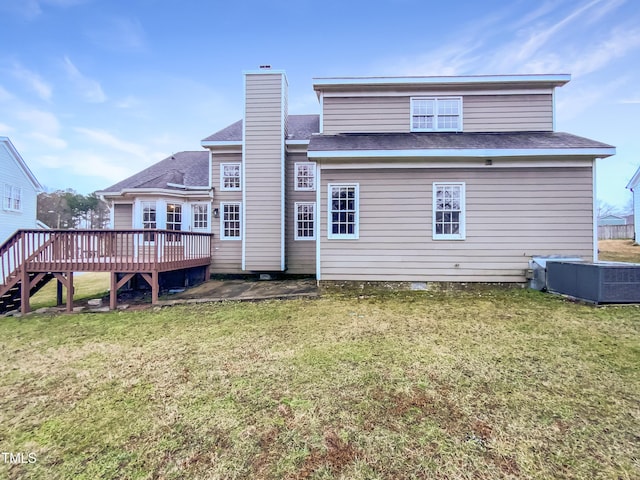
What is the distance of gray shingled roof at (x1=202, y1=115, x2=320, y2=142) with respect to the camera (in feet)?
34.8

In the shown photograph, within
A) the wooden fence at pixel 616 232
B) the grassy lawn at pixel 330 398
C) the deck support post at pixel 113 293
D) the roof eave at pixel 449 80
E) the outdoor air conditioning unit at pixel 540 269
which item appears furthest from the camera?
the wooden fence at pixel 616 232

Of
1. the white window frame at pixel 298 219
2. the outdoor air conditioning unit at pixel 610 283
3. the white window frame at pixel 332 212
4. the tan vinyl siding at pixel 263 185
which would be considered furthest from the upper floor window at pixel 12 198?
the outdoor air conditioning unit at pixel 610 283

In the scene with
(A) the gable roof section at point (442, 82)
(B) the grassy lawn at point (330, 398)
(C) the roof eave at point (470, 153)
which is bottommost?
(B) the grassy lawn at point (330, 398)

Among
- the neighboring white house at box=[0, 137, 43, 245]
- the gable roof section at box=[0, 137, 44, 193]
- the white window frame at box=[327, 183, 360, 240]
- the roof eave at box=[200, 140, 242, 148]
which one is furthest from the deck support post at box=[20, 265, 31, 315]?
the gable roof section at box=[0, 137, 44, 193]

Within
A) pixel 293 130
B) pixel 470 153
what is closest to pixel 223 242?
pixel 293 130

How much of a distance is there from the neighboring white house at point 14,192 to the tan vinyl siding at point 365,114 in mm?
16736

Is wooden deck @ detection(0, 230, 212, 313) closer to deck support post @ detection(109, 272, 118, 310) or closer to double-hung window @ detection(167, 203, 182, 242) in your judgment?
deck support post @ detection(109, 272, 118, 310)

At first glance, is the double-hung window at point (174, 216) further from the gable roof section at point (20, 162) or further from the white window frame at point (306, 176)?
the gable roof section at point (20, 162)

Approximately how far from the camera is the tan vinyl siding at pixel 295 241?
10.6 meters

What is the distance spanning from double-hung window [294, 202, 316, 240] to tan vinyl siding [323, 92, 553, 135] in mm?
2978

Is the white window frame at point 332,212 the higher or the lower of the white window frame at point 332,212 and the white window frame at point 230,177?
the lower

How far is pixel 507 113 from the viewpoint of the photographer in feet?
28.2

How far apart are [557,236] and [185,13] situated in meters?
18.0

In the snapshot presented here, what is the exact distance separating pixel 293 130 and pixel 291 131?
12 cm
